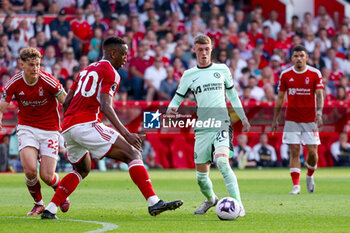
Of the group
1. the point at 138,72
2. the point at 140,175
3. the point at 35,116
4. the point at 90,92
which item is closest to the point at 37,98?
the point at 35,116

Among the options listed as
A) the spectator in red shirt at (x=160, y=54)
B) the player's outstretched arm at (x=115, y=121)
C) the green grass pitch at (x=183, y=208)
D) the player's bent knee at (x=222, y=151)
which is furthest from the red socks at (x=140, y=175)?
the spectator in red shirt at (x=160, y=54)

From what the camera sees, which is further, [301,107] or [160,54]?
[160,54]

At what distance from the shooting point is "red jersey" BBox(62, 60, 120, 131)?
9.22 m

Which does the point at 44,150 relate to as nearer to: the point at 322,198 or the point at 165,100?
the point at 322,198

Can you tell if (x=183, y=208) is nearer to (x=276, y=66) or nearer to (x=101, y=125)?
(x=101, y=125)

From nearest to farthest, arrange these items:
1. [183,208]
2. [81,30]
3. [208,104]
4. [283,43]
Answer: [208,104] < [183,208] < [81,30] < [283,43]

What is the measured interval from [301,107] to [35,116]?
225 inches

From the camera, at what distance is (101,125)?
931 centimetres

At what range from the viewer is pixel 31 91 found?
10.5 m

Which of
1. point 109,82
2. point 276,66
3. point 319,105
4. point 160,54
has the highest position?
point 160,54

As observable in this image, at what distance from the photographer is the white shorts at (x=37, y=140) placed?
10602 millimetres

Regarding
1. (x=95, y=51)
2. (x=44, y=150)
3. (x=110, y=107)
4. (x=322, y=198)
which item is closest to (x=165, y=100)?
(x=95, y=51)

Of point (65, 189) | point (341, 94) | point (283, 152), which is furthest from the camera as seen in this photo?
point (341, 94)

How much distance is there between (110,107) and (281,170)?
1406cm
